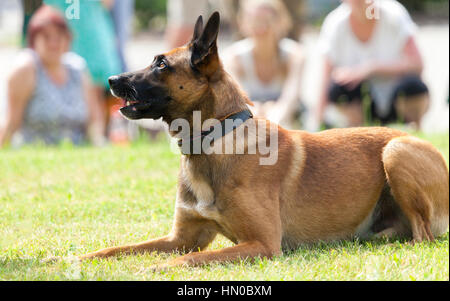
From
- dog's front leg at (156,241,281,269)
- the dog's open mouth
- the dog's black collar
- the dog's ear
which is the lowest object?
dog's front leg at (156,241,281,269)

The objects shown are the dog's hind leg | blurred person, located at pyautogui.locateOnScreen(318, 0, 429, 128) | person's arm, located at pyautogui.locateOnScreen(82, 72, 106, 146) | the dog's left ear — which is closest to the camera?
the dog's left ear

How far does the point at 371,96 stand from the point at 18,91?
4444 mm

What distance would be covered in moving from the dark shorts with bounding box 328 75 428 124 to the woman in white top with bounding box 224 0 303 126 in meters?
0.50

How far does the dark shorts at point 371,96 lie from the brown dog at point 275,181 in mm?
3962

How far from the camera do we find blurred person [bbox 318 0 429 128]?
8781 millimetres

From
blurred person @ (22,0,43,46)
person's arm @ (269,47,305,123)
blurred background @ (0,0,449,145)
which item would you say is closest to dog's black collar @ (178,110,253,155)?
blurred background @ (0,0,449,145)

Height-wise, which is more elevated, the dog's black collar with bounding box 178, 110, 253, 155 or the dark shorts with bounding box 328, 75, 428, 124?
the dog's black collar with bounding box 178, 110, 253, 155

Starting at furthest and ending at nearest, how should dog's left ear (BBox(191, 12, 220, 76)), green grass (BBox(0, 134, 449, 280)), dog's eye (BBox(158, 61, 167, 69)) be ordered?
dog's eye (BBox(158, 61, 167, 69)) → dog's left ear (BBox(191, 12, 220, 76)) → green grass (BBox(0, 134, 449, 280))

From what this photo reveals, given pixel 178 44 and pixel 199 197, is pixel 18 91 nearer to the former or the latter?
pixel 178 44

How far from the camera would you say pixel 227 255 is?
13.4ft

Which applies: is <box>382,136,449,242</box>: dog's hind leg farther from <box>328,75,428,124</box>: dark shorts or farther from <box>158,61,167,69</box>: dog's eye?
<box>328,75,428,124</box>: dark shorts

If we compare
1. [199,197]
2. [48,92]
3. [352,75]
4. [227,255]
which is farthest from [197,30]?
[48,92]
